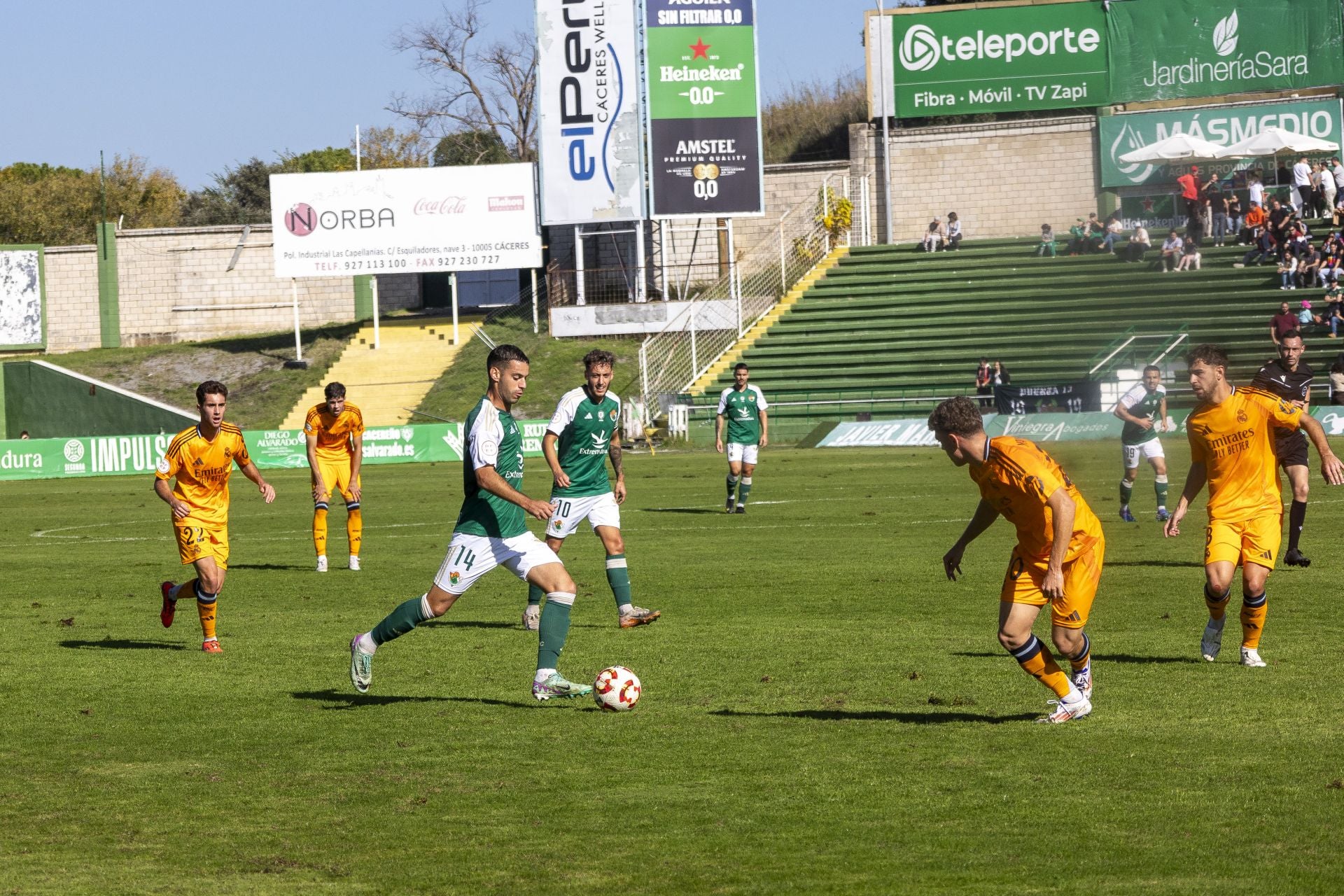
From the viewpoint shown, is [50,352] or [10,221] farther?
[10,221]

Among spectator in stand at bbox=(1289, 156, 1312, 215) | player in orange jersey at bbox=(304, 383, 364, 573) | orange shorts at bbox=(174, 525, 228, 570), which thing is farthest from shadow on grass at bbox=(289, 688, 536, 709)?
spectator in stand at bbox=(1289, 156, 1312, 215)

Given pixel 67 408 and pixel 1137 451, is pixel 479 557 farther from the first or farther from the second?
pixel 67 408

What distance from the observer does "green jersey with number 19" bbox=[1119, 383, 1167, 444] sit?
2047cm

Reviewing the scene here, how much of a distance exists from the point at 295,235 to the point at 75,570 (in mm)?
37498

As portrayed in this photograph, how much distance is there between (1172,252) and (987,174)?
33.3 ft

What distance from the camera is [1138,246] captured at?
47.9 metres

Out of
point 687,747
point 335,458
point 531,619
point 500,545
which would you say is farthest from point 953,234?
point 687,747

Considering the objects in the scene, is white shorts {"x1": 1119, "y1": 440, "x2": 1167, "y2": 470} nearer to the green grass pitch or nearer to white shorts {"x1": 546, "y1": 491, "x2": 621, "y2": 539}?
the green grass pitch

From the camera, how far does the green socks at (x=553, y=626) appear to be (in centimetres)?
970

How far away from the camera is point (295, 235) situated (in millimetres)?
54875

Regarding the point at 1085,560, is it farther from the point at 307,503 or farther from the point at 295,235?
the point at 295,235

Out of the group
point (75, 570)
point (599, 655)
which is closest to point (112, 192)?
point (75, 570)

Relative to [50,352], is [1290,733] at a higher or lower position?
lower

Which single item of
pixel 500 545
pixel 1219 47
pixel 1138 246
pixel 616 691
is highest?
pixel 1219 47
